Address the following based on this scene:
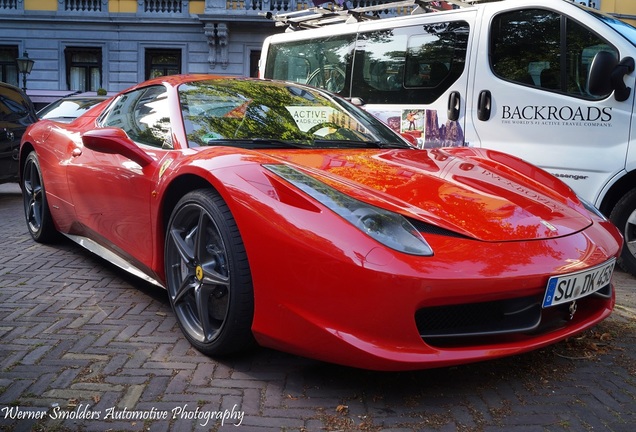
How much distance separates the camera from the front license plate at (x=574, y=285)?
228cm

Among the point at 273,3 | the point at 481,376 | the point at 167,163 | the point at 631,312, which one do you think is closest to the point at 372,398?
the point at 481,376

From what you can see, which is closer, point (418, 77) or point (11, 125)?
point (418, 77)

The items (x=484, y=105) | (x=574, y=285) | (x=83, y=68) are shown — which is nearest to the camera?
(x=574, y=285)

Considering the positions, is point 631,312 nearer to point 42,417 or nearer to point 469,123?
point 469,123

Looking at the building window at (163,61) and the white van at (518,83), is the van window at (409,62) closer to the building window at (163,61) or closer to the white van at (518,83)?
the white van at (518,83)

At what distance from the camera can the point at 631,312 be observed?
139 inches

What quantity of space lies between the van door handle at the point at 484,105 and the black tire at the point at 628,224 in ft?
4.55

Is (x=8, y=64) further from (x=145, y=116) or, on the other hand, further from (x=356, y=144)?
(x=356, y=144)

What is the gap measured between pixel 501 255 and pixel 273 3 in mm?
20415

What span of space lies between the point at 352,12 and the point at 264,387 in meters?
5.53

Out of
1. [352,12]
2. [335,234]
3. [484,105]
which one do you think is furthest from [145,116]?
[352,12]

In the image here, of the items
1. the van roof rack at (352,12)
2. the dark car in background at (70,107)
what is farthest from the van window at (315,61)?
the dark car in background at (70,107)

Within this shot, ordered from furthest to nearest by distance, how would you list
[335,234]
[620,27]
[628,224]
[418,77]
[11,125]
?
[11,125]
[418,77]
[620,27]
[628,224]
[335,234]

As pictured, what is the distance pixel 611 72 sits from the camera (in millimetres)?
4504
